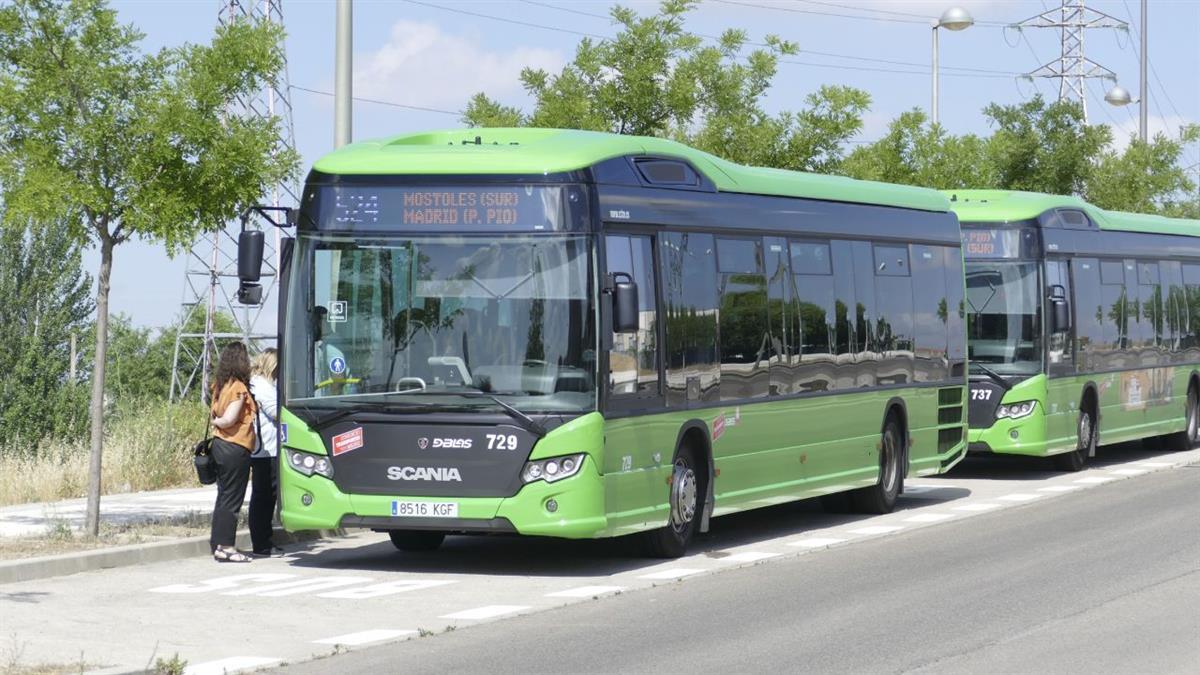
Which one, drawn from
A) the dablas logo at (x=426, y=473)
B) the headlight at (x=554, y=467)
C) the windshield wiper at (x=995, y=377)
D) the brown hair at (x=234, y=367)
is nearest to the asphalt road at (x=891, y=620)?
the headlight at (x=554, y=467)

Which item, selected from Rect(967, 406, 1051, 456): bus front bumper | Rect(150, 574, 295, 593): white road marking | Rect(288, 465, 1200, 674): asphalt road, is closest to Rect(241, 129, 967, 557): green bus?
Rect(150, 574, 295, 593): white road marking

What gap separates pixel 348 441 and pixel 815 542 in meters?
4.90

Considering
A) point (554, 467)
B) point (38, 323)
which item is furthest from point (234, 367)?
point (38, 323)

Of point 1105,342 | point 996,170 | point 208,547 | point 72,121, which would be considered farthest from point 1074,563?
point 996,170

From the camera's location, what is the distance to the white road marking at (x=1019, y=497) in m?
21.9

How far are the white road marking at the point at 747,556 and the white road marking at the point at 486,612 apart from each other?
3.40 m

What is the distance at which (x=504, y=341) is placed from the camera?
14.3 meters

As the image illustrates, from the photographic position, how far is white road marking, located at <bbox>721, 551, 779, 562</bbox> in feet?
53.0

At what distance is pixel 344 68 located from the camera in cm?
1898

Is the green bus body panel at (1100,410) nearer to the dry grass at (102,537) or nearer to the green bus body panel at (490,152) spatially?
the green bus body panel at (490,152)

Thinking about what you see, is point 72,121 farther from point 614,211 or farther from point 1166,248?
point 1166,248

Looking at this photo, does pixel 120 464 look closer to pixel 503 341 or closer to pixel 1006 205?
pixel 503 341

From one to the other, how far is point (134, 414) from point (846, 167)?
13.9 metres

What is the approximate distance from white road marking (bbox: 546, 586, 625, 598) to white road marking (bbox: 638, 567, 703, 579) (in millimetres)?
717
